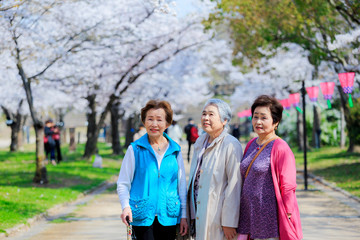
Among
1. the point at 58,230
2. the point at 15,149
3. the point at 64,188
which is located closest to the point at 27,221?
the point at 58,230

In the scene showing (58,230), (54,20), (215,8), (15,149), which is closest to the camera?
(58,230)

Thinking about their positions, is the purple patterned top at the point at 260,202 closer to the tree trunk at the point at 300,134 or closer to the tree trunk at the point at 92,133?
the tree trunk at the point at 92,133

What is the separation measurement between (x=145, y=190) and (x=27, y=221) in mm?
5721

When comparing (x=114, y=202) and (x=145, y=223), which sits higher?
(x=145, y=223)

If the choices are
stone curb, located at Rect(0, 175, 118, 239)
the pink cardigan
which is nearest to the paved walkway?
stone curb, located at Rect(0, 175, 118, 239)

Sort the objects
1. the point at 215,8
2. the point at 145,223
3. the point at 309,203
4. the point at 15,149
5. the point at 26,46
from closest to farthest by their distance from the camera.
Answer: the point at 145,223
the point at 309,203
the point at 26,46
the point at 215,8
the point at 15,149

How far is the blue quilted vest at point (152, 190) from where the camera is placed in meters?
4.48

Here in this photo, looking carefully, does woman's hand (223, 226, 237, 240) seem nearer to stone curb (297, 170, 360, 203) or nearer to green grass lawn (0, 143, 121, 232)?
green grass lawn (0, 143, 121, 232)

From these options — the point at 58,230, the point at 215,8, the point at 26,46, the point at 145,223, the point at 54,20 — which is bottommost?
the point at 58,230

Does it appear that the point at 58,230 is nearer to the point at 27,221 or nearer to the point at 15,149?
the point at 27,221

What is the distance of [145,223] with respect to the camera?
4.46m

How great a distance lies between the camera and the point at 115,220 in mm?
10047

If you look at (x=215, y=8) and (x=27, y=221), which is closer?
(x=27, y=221)

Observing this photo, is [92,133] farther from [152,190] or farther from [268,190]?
[268,190]
